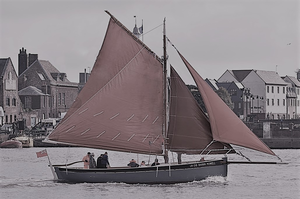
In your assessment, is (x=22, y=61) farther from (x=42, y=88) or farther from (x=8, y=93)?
(x=8, y=93)

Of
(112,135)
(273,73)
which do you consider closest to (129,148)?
(112,135)

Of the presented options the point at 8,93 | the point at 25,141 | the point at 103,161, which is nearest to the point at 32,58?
the point at 8,93

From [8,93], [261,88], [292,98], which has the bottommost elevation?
[8,93]

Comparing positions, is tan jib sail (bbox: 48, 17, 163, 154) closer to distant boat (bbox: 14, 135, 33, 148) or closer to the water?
the water

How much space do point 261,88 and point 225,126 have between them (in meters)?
121

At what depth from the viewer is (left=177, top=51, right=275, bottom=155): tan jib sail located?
41.7 metres

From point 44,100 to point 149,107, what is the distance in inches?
3156

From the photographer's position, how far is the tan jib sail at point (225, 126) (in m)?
41.7

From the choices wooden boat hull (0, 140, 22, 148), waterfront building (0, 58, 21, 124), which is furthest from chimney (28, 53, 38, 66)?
wooden boat hull (0, 140, 22, 148)

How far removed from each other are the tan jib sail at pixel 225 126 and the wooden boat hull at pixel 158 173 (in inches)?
69.4

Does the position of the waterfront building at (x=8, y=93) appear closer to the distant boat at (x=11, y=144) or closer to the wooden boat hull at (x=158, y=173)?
the distant boat at (x=11, y=144)

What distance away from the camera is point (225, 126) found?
42.2 metres

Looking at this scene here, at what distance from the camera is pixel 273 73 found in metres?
170

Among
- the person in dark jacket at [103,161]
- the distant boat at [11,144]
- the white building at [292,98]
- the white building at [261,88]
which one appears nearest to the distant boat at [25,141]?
the distant boat at [11,144]
